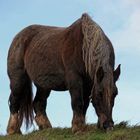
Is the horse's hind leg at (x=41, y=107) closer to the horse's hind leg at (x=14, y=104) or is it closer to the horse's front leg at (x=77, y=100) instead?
the horse's hind leg at (x=14, y=104)

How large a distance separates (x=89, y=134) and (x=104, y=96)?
766 mm

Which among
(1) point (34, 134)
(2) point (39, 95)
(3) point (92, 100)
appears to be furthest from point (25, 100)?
(3) point (92, 100)

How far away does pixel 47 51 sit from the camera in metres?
13.0

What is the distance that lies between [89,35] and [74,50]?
1.46 feet

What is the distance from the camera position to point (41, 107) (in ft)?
46.4

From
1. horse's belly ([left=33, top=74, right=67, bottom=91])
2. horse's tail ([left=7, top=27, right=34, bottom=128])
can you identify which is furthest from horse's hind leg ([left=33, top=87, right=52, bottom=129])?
horse's belly ([left=33, top=74, right=67, bottom=91])

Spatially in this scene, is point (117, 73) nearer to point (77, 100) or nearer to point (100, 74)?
point (100, 74)

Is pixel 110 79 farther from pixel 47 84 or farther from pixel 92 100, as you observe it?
pixel 47 84

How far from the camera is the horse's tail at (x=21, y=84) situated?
558 inches

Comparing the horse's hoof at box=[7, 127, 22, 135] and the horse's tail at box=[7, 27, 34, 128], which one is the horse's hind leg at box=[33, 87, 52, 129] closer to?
the horse's tail at box=[7, 27, 34, 128]

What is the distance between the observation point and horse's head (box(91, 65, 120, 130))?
36.0 ft

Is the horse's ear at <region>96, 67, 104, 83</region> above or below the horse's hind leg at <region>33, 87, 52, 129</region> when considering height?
above

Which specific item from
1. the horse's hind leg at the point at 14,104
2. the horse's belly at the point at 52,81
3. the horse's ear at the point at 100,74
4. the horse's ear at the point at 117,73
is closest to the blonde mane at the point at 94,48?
the horse's ear at the point at 100,74

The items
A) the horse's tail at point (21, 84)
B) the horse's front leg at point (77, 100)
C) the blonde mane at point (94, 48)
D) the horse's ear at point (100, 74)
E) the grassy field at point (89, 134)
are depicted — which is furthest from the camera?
the horse's tail at point (21, 84)
